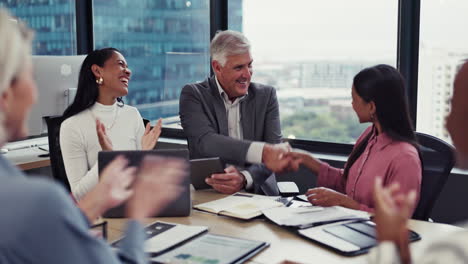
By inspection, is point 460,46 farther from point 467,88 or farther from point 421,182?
Answer: point 467,88

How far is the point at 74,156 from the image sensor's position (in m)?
2.45

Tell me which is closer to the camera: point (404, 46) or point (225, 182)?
point (225, 182)

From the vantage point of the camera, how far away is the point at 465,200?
2994 mm

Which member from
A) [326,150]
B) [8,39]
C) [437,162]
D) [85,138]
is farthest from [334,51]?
[8,39]

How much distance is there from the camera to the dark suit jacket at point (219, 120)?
8.86 ft

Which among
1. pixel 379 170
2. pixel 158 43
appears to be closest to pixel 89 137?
pixel 379 170

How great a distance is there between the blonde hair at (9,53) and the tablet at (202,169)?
1419mm

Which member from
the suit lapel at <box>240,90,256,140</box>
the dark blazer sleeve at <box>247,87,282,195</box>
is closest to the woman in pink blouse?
the dark blazer sleeve at <box>247,87,282,195</box>

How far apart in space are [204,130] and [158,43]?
2214 mm

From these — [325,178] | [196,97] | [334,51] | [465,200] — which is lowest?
[465,200]

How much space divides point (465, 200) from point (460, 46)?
95cm

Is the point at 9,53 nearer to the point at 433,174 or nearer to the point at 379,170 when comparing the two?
the point at 379,170

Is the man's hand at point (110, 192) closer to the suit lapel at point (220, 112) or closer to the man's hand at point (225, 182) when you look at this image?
the man's hand at point (225, 182)

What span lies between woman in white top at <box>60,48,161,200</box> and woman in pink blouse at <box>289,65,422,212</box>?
0.95m
